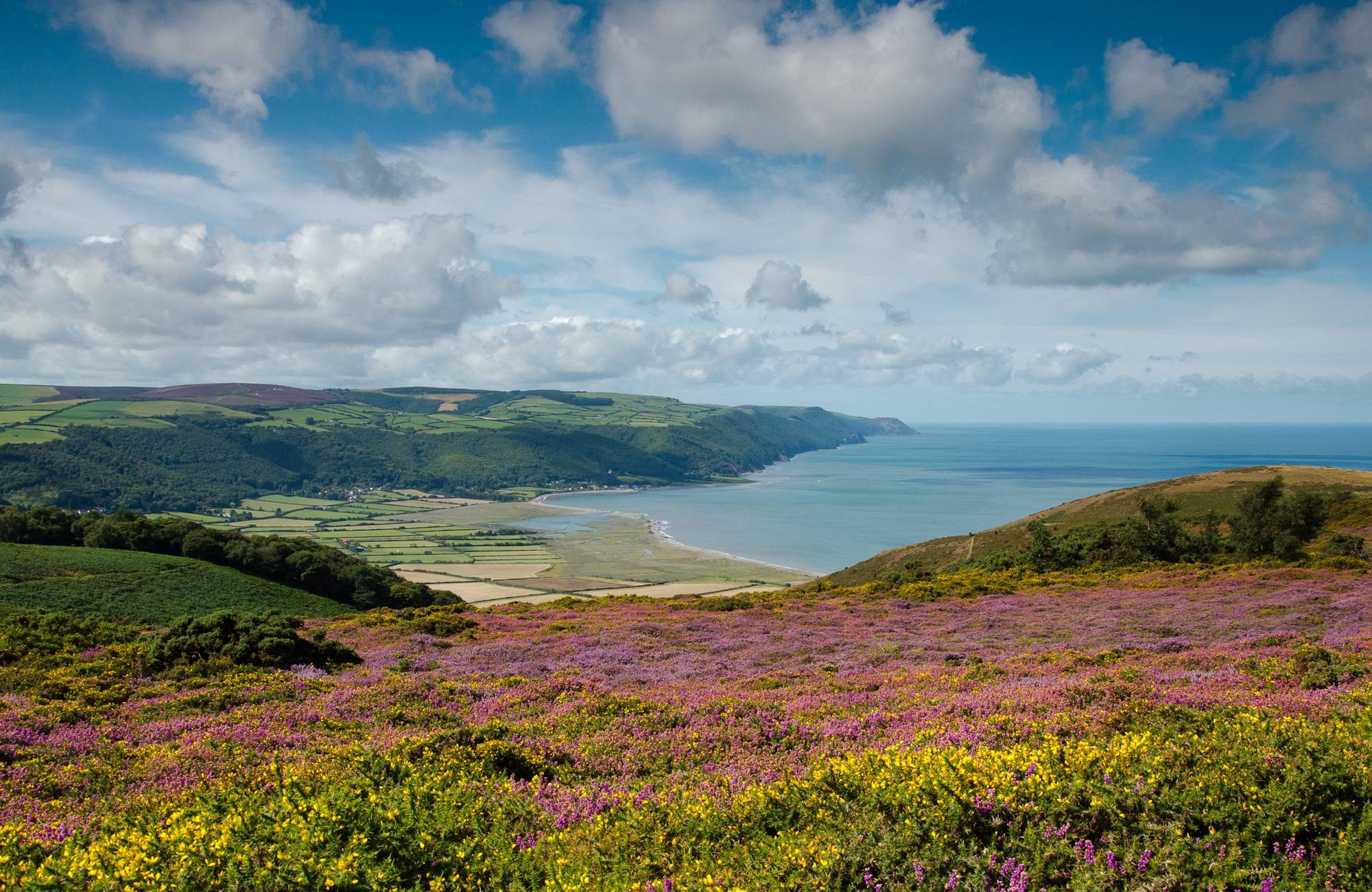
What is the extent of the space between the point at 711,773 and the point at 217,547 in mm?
60594

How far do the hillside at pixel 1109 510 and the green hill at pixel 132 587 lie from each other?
4687 cm

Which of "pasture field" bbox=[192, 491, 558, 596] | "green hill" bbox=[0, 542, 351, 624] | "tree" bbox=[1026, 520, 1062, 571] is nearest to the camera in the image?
"green hill" bbox=[0, 542, 351, 624]

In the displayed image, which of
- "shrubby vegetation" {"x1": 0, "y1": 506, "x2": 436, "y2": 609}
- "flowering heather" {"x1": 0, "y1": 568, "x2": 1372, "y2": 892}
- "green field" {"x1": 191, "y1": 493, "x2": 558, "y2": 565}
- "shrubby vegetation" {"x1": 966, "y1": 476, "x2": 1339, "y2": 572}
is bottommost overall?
"green field" {"x1": 191, "y1": 493, "x2": 558, "y2": 565}

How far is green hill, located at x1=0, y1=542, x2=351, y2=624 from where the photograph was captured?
34.8 metres

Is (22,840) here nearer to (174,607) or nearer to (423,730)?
(423,730)

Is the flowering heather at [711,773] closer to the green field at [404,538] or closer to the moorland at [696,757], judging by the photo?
the moorland at [696,757]

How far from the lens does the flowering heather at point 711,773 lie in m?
6.14

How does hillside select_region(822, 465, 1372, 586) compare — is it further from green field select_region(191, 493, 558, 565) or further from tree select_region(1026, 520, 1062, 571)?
green field select_region(191, 493, 558, 565)

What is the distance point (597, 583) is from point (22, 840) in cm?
9481

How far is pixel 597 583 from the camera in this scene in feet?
329

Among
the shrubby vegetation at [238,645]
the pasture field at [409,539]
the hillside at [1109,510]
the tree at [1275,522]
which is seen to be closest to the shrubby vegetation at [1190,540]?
the tree at [1275,522]

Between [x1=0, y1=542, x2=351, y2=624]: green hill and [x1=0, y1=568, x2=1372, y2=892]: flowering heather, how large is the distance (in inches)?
818

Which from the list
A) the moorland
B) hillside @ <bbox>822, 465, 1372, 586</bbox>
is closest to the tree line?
hillside @ <bbox>822, 465, 1372, 586</bbox>

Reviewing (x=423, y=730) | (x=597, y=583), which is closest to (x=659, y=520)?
(x=597, y=583)
